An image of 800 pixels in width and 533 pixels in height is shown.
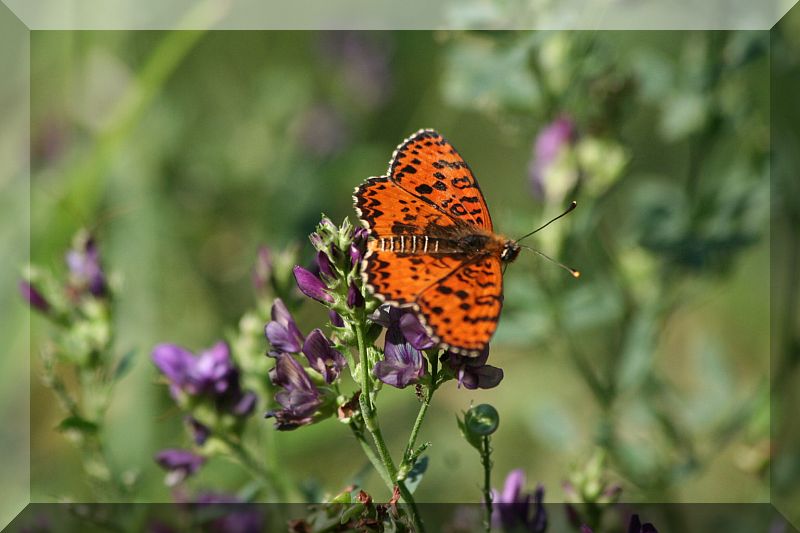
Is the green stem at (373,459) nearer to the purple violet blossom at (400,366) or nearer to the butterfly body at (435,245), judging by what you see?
the purple violet blossom at (400,366)

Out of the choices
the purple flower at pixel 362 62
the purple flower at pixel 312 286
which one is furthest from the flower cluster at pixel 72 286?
the purple flower at pixel 362 62

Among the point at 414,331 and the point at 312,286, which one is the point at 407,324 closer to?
the point at 414,331

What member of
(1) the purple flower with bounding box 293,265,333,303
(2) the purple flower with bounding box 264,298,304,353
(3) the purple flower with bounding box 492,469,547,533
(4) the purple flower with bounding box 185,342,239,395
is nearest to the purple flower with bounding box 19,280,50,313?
(4) the purple flower with bounding box 185,342,239,395

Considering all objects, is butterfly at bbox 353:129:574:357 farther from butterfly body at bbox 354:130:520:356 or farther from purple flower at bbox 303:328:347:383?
purple flower at bbox 303:328:347:383

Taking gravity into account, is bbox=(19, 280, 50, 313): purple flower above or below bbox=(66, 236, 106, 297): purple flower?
below

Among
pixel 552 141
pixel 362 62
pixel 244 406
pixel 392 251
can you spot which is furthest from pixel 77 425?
pixel 362 62

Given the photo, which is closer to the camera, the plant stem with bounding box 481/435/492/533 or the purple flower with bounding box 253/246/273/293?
the plant stem with bounding box 481/435/492/533
